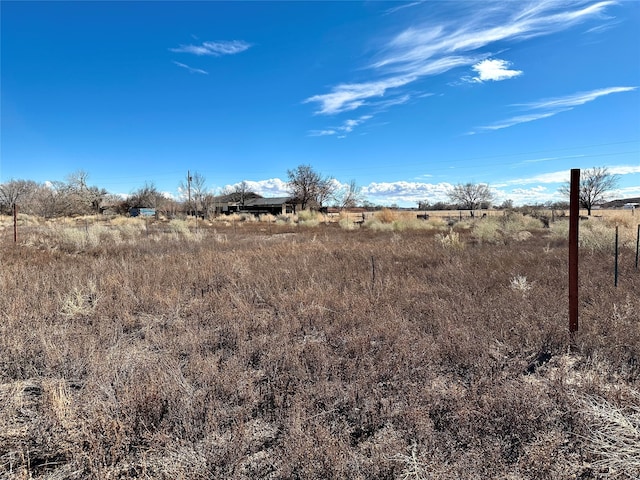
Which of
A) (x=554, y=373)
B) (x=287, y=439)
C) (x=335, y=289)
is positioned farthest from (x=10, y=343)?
(x=554, y=373)

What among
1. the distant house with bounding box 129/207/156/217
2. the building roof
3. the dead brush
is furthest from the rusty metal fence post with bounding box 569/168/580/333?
the distant house with bounding box 129/207/156/217

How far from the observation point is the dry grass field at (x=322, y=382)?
89.3 inches

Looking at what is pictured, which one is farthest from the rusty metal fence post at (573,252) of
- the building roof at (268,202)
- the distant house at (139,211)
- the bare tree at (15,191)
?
the bare tree at (15,191)

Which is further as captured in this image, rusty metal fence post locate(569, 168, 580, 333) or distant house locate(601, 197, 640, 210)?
distant house locate(601, 197, 640, 210)

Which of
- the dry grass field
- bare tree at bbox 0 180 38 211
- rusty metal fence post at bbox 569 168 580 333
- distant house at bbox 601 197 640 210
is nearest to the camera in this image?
the dry grass field

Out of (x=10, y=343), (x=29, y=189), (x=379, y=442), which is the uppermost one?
(x=29, y=189)

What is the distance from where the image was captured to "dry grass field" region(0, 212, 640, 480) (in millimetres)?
2268

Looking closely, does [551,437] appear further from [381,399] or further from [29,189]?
[29,189]

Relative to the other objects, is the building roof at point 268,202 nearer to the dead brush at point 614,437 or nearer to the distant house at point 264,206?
the distant house at point 264,206

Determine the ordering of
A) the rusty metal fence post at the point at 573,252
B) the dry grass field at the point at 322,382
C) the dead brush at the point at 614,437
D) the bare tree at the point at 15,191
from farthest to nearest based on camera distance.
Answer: the bare tree at the point at 15,191 → the rusty metal fence post at the point at 573,252 → the dry grass field at the point at 322,382 → the dead brush at the point at 614,437

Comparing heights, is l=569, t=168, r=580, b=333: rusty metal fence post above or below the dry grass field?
above

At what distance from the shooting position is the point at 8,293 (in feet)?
20.2

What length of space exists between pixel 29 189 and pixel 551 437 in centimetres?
9274

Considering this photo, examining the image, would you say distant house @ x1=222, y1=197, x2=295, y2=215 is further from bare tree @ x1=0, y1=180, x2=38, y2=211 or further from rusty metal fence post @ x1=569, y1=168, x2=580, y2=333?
rusty metal fence post @ x1=569, y1=168, x2=580, y2=333
